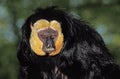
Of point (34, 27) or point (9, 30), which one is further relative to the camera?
point (9, 30)

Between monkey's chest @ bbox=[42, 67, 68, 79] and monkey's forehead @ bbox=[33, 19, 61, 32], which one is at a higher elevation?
monkey's forehead @ bbox=[33, 19, 61, 32]

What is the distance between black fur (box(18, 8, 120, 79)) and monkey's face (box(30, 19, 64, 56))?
0.17ft

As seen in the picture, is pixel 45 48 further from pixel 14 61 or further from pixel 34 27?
pixel 14 61

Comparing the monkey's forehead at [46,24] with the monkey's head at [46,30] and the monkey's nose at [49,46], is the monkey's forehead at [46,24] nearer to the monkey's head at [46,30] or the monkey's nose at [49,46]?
the monkey's head at [46,30]

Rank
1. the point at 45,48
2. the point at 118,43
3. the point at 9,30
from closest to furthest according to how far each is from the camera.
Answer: the point at 45,48 < the point at 118,43 < the point at 9,30

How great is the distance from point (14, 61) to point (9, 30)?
145 cm

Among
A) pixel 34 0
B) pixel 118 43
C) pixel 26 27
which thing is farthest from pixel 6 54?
pixel 26 27

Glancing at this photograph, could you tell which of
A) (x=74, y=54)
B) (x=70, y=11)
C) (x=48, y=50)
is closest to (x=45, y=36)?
(x=48, y=50)

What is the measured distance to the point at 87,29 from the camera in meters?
7.77

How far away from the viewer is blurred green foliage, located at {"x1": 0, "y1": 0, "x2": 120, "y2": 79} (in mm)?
15641

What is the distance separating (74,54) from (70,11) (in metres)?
7.80

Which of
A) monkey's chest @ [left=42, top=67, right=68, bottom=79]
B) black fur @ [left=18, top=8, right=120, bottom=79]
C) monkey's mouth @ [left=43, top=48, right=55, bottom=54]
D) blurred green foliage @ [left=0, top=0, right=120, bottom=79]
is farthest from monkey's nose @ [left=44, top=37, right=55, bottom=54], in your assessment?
blurred green foliage @ [left=0, top=0, right=120, bottom=79]

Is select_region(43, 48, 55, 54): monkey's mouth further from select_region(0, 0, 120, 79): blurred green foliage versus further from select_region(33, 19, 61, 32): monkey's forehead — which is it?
select_region(0, 0, 120, 79): blurred green foliage

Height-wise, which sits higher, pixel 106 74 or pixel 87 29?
pixel 87 29
